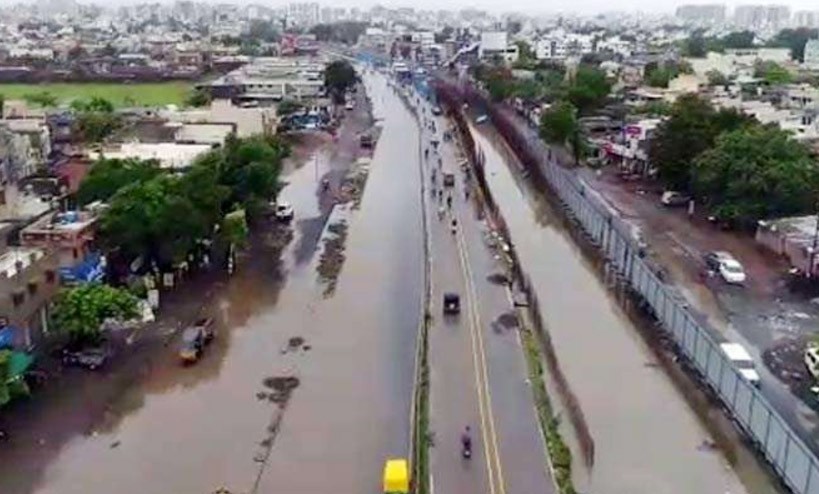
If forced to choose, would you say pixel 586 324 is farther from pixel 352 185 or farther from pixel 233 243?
pixel 352 185

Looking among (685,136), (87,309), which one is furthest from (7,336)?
(685,136)

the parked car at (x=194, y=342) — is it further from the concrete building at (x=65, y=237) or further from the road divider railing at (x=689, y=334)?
the road divider railing at (x=689, y=334)

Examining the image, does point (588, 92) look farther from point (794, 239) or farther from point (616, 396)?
point (616, 396)

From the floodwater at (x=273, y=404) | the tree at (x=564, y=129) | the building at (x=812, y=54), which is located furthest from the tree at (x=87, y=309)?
the building at (x=812, y=54)

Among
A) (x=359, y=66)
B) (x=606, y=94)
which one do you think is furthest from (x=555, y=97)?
(x=359, y=66)

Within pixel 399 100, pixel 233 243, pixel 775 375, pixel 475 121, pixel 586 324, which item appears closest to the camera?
pixel 775 375

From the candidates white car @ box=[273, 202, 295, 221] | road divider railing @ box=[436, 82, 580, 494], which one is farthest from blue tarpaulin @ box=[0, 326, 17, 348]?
white car @ box=[273, 202, 295, 221]
